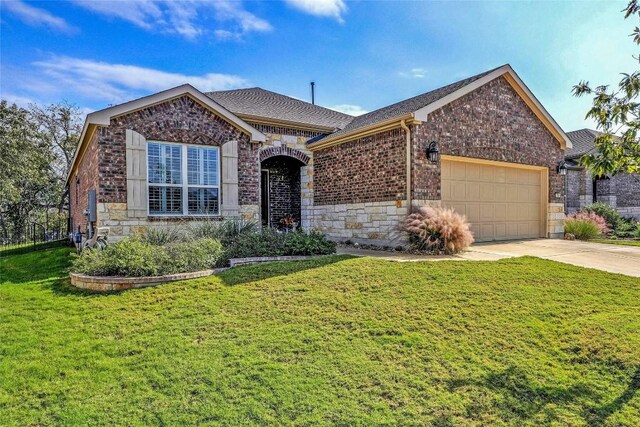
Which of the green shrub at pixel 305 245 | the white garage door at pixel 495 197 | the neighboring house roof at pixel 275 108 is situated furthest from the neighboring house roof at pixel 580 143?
the green shrub at pixel 305 245

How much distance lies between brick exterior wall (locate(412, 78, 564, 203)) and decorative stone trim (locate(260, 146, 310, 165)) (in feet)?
15.4

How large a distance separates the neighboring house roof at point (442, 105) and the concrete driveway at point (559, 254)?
12.0 feet

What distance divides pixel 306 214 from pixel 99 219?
22.3 ft

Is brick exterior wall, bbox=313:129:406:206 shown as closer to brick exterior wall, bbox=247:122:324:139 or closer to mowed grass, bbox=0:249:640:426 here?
brick exterior wall, bbox=247:122:324:139

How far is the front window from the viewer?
9.66 m

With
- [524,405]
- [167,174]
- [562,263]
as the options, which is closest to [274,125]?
[167,174]

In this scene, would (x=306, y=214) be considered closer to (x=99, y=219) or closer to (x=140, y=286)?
(x=99, y=219)

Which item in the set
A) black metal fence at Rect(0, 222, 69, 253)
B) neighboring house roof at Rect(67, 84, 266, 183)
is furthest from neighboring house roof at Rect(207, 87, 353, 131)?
black metal fence at Rect(0, 222, 69, 253)

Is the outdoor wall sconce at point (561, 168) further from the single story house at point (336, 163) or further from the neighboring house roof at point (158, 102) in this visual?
the neighboring house roof at point (158, 102)

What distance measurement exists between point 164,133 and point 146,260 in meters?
4.28

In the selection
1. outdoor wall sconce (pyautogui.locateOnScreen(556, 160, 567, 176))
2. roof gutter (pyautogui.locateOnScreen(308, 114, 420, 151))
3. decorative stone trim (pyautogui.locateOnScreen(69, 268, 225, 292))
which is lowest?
decorative stone trim (pyautogui.locateOnScreen(69, 268, 225, 292))

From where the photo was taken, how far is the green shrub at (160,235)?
332 inches

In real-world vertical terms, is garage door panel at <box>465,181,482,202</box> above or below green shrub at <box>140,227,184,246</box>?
above

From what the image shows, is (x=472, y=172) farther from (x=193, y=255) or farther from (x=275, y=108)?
(x=193, y=255)
